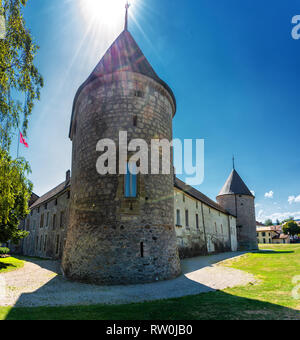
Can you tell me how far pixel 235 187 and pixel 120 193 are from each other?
92.3ft

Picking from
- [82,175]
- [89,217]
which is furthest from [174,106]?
[89,217]

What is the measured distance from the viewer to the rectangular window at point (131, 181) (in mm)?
9328

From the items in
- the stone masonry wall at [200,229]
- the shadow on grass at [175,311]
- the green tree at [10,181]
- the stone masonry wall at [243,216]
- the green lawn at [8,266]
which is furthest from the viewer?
the stone masonry wall at [243,216]

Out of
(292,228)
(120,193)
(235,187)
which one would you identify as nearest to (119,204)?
(120,193)

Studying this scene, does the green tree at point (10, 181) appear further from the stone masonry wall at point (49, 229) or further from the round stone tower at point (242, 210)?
the round stone tower at point (242, 210)

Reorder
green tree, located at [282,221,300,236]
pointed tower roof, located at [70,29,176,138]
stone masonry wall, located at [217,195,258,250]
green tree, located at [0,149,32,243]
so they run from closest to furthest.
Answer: green tree, located at [0,149,32,243] < pointed tower roof, located at [70,29,176,138] < stone masonry wall, located at [217,195,258,250] < green tree, located at [282,221,300,236]

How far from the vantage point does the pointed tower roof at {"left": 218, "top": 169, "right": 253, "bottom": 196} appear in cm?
3350

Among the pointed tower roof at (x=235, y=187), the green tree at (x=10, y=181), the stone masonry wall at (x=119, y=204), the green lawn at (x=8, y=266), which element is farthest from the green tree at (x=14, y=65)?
the pointed tower roof at (x=235, y=187)

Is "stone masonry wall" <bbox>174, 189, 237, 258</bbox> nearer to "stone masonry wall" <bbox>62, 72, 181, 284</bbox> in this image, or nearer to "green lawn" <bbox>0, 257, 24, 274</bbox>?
"stone masonry wall" <bbox>62, 72, 181, 284</bbox>

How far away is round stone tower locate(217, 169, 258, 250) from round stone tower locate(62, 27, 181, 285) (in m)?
25.0

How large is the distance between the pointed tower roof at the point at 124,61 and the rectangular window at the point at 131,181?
14.1ft

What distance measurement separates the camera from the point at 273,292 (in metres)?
6.41

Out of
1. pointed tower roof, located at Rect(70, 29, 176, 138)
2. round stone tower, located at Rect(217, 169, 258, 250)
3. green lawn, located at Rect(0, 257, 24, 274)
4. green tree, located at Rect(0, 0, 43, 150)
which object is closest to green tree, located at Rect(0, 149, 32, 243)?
green tree, located at Rect(0, 0, 43, 150)
